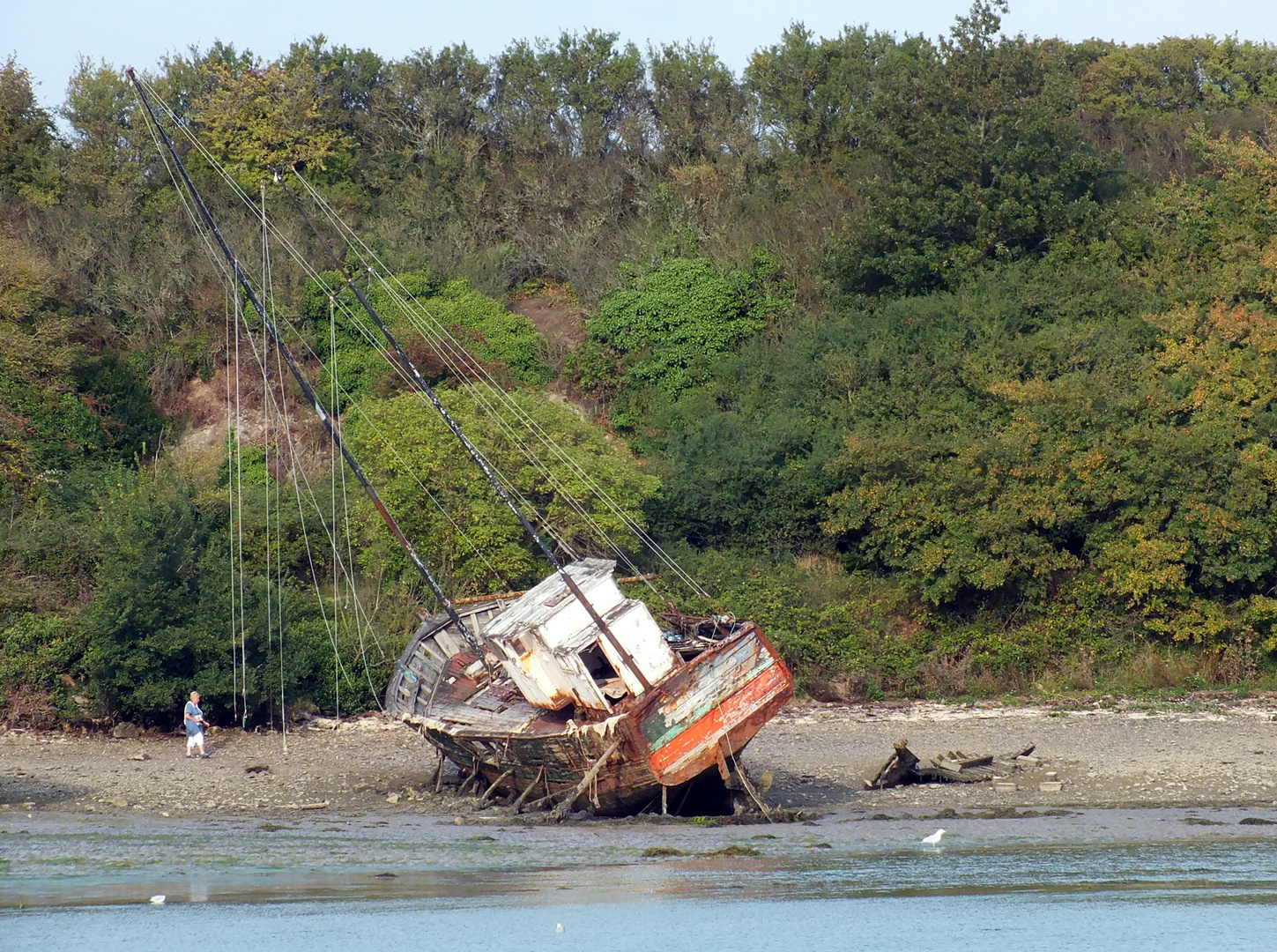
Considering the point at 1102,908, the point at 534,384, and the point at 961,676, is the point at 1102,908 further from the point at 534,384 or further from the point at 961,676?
the point at 534,384

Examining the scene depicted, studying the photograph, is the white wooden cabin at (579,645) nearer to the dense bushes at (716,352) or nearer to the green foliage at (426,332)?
the dense bushes at (716,352)

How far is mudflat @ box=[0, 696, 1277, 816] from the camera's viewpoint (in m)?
21.2

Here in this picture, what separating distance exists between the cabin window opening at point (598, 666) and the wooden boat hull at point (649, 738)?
868mm

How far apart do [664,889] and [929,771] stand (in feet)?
21.9

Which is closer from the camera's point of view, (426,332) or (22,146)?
(426,332)

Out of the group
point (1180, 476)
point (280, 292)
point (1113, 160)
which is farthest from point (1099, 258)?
point (280, 292)

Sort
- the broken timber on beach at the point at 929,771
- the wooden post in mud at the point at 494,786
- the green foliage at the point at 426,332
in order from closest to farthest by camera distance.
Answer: the wooden post in mud at the point at 494,786 → the broken timber on beach at the point at 929,771 → the green foliage at the point at 426,332

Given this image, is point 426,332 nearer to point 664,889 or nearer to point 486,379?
point 486,379

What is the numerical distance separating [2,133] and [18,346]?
13545 mm

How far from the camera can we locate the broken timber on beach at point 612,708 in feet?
62.1

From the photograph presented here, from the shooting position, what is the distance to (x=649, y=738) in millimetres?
18766

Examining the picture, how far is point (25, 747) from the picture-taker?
993 inches

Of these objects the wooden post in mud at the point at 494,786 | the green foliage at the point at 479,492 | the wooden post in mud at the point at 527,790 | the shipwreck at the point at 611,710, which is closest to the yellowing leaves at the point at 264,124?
the green foliage at the point at 479,492

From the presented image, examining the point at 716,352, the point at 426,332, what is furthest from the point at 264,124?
the point at 716,352
